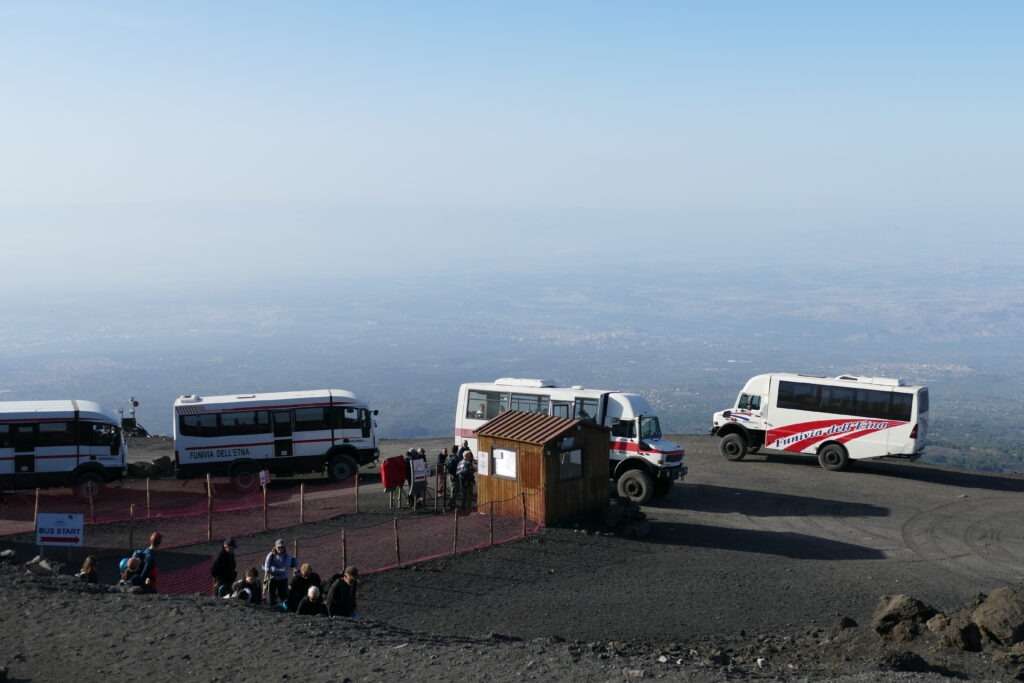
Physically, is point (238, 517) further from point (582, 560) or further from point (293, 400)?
point (582, 560)

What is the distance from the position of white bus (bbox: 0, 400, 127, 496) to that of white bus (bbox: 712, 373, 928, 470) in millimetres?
19328

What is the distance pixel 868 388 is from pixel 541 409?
1037 centimetres

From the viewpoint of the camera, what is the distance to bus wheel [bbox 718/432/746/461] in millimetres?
34062

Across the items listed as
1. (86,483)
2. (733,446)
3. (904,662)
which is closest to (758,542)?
(904,662)

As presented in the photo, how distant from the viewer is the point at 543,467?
23.8 metres

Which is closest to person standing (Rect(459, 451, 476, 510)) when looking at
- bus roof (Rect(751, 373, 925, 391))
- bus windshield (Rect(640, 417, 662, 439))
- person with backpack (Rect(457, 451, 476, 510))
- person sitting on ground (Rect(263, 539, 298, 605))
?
person with backpack (Rect(457, 451, 476, 510))

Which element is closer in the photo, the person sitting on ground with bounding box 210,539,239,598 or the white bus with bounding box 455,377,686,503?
the person sitting on ground with bounding box 210,539,239,598

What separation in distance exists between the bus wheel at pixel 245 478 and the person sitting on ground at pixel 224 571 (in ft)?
45.1

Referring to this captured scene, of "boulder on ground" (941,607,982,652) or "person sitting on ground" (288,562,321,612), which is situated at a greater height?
"person sitting on ground" (288,562,321,612)

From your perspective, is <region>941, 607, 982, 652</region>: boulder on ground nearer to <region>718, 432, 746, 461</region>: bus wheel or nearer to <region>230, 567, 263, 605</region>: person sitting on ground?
<region>230, 567, 263, 605</region>: person sitting on ground

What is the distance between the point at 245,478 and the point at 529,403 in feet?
29.1

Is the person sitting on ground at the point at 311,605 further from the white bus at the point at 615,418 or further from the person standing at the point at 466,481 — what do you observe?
the white bus at the point at 615,418

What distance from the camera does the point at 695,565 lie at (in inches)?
845

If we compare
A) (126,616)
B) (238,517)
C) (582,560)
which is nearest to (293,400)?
(238,517)
